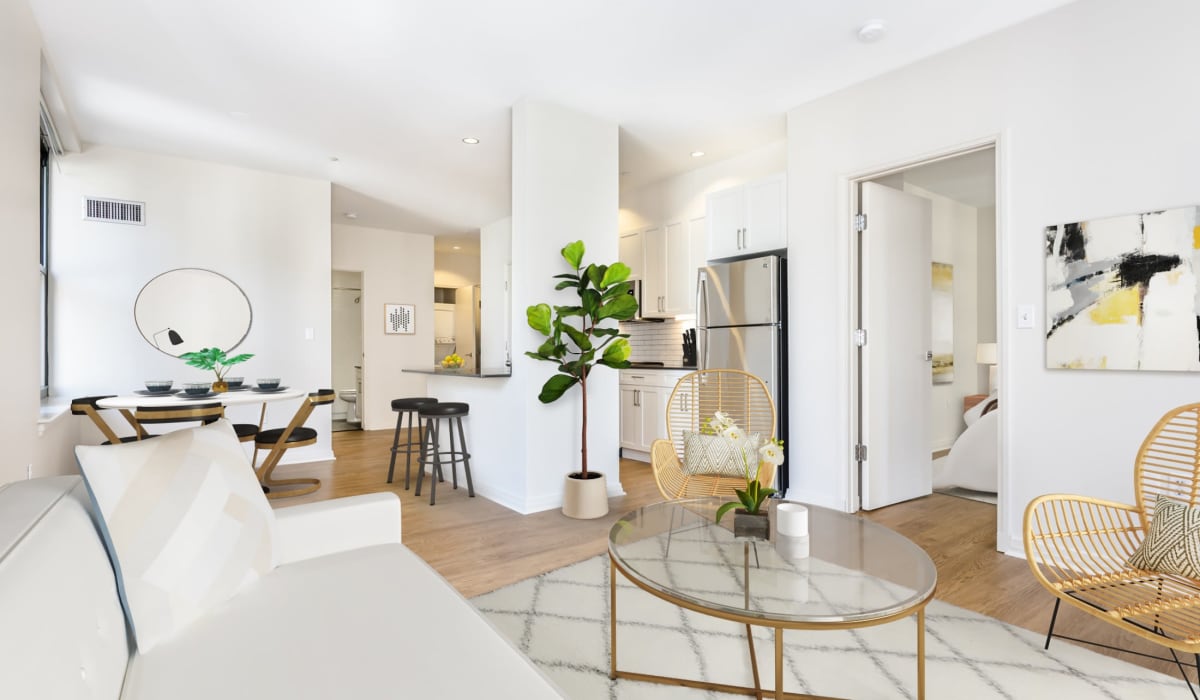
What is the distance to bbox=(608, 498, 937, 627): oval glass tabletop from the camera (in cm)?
130

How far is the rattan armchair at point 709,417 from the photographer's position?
2.72 m

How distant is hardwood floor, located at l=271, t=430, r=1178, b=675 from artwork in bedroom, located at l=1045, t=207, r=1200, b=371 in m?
1.06

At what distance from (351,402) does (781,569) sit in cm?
760

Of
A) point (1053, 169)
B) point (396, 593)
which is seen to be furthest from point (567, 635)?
point (1053, 169)

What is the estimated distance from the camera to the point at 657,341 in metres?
5.90

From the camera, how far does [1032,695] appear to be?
1.66 meters

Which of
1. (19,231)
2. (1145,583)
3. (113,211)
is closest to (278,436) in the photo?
(19,231)

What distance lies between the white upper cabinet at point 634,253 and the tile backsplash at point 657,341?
0.56m

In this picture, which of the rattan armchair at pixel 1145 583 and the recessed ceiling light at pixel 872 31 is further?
the recessed ceiling light at pixel 872 31

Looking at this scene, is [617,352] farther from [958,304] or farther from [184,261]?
[958,304]

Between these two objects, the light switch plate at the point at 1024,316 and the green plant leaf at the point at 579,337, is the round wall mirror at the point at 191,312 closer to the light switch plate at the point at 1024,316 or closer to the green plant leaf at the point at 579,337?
the green plant leaf at the point at 579,337

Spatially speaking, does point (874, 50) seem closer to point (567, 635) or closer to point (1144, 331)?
point (1144, 331)

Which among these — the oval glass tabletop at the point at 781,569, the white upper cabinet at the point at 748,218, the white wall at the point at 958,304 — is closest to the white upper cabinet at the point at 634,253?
the white upper cabinet at the point at 748,218

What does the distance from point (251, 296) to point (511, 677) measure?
17.5 feet
